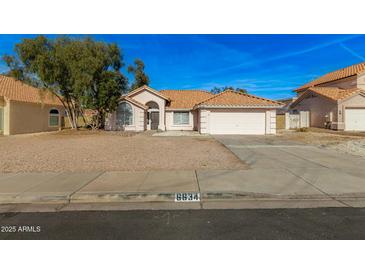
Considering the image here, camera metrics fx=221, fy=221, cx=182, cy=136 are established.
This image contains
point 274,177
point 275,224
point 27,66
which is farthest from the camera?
point 27,66

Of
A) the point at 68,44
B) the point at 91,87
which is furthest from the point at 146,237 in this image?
the point at 68,44

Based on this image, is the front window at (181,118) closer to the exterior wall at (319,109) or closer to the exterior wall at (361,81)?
the exterior wall at (319,109)

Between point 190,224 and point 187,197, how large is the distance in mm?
1093

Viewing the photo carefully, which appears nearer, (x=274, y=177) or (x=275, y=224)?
(x=275, y=224)

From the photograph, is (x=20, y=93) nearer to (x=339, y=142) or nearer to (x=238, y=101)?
(x=238, y=101)

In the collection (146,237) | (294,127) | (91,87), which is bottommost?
(146,237)

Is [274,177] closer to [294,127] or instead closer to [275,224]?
[275,224]

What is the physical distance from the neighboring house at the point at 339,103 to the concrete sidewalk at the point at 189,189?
2048cm

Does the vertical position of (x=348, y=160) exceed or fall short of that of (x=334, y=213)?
it exceeds it

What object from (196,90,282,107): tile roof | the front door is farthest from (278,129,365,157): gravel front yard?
the front door

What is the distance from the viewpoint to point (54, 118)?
26.4 meters

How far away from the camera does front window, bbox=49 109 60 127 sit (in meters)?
25.8

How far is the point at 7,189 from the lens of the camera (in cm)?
511

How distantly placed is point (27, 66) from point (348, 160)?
23424 mm
